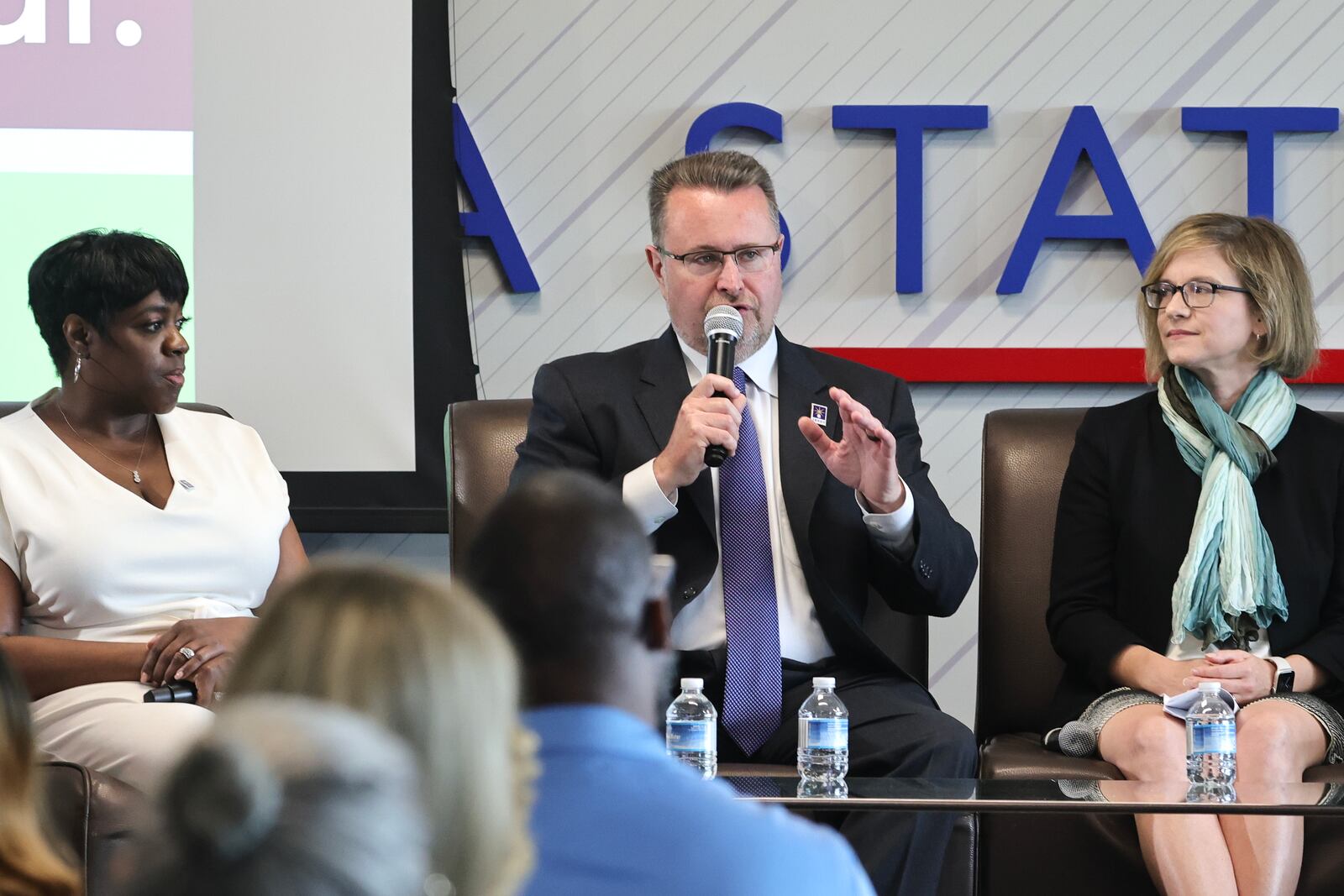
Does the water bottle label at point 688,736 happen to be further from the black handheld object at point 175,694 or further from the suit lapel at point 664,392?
the black handheld object at point 175,694

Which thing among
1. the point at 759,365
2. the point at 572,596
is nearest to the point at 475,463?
the point at 759,365

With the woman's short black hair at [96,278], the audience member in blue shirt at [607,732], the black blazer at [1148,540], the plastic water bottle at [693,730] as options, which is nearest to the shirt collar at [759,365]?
the black blazer at [1148,540]

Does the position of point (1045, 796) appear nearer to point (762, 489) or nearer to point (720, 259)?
point (762, 489)

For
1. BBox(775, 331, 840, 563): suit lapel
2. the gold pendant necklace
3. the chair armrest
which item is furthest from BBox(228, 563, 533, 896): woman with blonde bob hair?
the gold pendant necklace

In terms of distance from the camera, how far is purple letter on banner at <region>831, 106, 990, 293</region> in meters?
3.65

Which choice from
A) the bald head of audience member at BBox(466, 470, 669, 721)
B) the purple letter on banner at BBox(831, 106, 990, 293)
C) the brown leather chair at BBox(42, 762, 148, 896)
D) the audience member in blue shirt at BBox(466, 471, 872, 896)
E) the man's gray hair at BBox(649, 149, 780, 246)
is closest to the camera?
the audience member in blue shirt at BBox(466, 471, 872, 896)

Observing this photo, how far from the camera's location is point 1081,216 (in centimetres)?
364

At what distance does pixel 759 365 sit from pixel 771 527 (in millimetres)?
322

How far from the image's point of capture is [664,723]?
2461 millimetres

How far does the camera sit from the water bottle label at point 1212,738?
229 centimetres

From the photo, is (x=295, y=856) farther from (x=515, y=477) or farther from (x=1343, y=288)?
(x=1343, y=288)

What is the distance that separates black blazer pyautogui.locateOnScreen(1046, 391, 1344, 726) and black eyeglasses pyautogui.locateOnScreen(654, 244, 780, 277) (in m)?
0.74

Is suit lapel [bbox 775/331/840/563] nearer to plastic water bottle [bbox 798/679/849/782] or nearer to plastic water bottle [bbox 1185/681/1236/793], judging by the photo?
plastic water bottle [bbox 798/679/849/782]

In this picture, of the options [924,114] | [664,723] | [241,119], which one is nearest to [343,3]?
[241,119]
